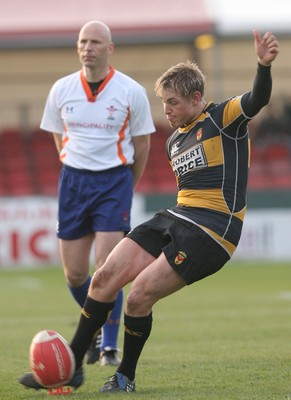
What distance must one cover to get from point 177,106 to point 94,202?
1.84 m

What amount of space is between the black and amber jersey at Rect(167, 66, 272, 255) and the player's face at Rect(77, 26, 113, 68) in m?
1.74

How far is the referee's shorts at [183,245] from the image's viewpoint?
21.1 ft

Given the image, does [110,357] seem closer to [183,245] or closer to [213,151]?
[183,245]

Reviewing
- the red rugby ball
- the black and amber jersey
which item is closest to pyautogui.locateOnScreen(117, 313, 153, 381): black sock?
the red rugby ball

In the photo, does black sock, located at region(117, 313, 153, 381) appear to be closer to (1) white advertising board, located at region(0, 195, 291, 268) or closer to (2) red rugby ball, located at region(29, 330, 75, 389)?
(2) red rugby ball, located at region(29, 330, 75, 389)

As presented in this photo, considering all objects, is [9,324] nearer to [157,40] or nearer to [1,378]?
[1,378]

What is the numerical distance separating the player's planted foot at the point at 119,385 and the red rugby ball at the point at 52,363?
0.83ft

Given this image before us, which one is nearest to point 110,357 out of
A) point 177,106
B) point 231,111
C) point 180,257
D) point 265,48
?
point 180,257

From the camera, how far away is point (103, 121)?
8.25m

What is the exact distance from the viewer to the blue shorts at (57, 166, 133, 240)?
817 centimetres

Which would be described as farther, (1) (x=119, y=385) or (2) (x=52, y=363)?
(1) (x=119, y=385)

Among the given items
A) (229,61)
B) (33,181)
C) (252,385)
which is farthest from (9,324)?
(229,61)

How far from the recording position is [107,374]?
7.55m

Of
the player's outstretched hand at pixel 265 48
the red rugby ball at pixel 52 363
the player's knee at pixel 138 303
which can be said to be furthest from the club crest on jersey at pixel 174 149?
the red rugby ball at pixel 52 363
